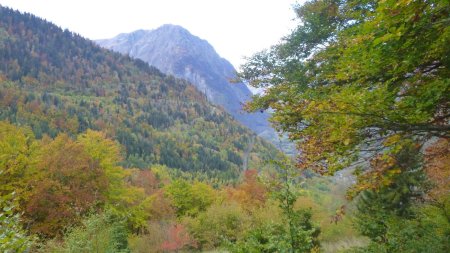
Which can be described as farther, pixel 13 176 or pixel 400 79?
pixel 13 176

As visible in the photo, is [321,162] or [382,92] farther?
[321,162]

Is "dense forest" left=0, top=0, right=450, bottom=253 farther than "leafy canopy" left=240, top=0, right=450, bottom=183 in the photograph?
Yes

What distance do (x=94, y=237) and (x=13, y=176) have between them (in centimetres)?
1393

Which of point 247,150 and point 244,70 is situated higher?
point 244,70

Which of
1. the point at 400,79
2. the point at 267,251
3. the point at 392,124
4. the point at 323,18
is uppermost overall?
the point at 323,18

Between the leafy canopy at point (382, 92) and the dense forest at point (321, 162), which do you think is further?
the dense forest at point (321, 162)

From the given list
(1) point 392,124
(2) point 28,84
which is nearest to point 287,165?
(1) point 392,124

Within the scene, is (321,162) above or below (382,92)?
below

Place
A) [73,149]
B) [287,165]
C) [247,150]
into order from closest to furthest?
1. [287,165]
2. [73,149]
3. [247,150]

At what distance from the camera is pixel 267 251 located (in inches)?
227

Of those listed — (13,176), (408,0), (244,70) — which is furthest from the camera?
(13,176)

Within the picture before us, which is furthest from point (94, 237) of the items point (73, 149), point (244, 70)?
point (73, 149)

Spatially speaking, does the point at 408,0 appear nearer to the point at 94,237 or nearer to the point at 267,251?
the point at 267,251

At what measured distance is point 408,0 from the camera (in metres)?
3.97
